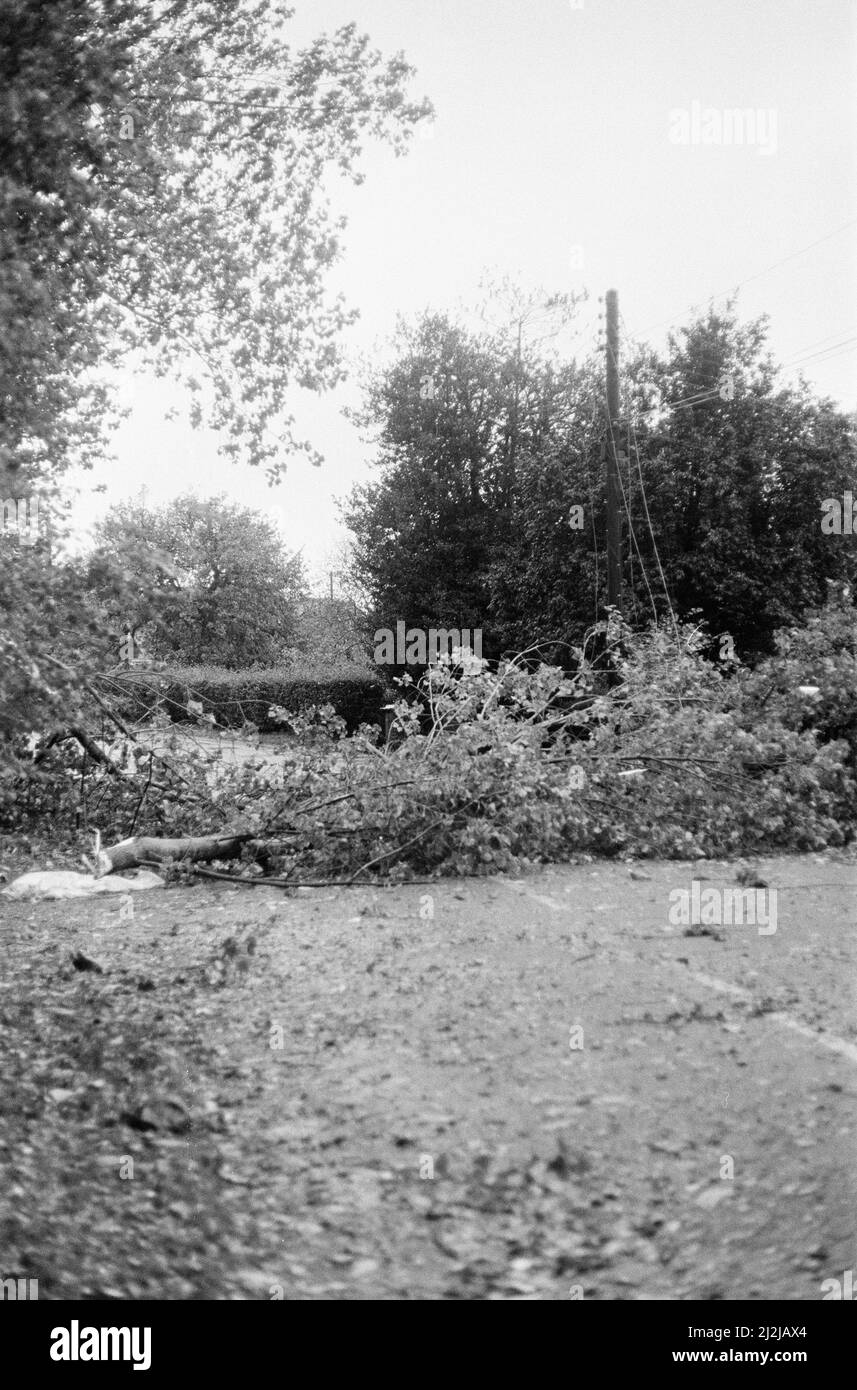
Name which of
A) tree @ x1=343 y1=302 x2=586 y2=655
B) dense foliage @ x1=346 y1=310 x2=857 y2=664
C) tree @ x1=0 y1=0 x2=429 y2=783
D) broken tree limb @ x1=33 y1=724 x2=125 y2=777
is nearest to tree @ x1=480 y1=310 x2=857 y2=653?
dense foliage @ x1=346 y1=310 x2=857 y2=664

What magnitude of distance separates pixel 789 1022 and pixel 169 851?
5623 millimetres

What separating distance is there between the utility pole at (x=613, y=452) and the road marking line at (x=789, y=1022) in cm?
1302

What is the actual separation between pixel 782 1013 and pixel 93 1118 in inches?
116

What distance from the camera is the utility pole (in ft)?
60.5

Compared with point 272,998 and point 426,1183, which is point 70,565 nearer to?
point 272,998

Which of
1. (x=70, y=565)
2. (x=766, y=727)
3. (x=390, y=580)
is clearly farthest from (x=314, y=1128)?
(x=390, y=580)

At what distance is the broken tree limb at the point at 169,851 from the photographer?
903 cm

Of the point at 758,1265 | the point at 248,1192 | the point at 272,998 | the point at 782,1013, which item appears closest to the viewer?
the point at 758,1265

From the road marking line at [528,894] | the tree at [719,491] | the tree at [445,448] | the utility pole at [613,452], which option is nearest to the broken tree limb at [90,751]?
the road marking line at [528,894]

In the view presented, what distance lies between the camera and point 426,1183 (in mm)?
3424

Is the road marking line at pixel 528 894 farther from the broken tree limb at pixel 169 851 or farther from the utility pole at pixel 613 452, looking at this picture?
the utility pole at pixel 613 452

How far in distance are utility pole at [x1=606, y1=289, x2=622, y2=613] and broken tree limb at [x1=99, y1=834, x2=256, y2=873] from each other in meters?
10.5

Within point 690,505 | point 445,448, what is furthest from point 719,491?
point 445,448

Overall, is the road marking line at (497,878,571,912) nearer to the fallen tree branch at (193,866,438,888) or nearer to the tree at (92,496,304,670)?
the fallen tree branch at (193,866,438,888)
